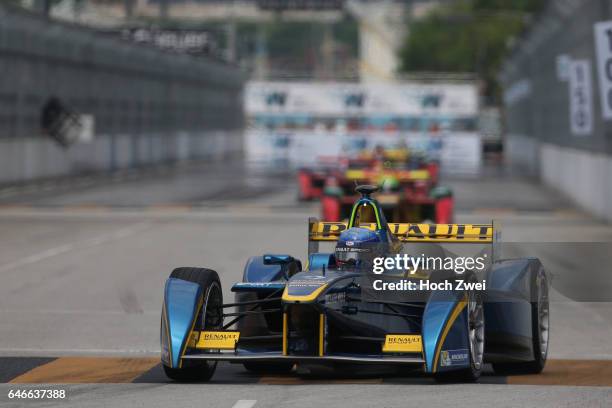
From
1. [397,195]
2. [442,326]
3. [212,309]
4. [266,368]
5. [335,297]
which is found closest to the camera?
[442,326]

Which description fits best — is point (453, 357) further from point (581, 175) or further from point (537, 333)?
point (581, 175)

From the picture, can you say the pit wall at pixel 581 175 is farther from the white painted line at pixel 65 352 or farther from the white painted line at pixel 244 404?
the white painted line at pixel 244 404

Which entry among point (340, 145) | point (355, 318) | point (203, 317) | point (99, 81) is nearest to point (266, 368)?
point (203, 317)

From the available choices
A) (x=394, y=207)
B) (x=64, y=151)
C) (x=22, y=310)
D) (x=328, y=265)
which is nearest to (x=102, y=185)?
(x=64, y=151)

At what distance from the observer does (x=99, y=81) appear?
60.1 m

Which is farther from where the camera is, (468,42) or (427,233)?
(468,42)

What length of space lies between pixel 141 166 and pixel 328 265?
185 ft

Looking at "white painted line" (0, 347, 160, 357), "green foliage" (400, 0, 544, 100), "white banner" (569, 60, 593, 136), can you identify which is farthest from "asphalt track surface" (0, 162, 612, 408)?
"green foliage" (400, 0, 544, 100)

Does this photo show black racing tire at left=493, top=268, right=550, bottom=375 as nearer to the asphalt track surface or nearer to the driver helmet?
the asphalt track surface

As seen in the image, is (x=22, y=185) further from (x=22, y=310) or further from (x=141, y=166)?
(x=22, y=310)

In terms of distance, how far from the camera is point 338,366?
11.1 metres

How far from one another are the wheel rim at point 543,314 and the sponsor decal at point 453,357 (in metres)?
1.31

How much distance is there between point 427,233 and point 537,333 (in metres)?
1.79

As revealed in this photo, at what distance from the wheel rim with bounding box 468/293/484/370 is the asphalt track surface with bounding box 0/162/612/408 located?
0.80 feet
